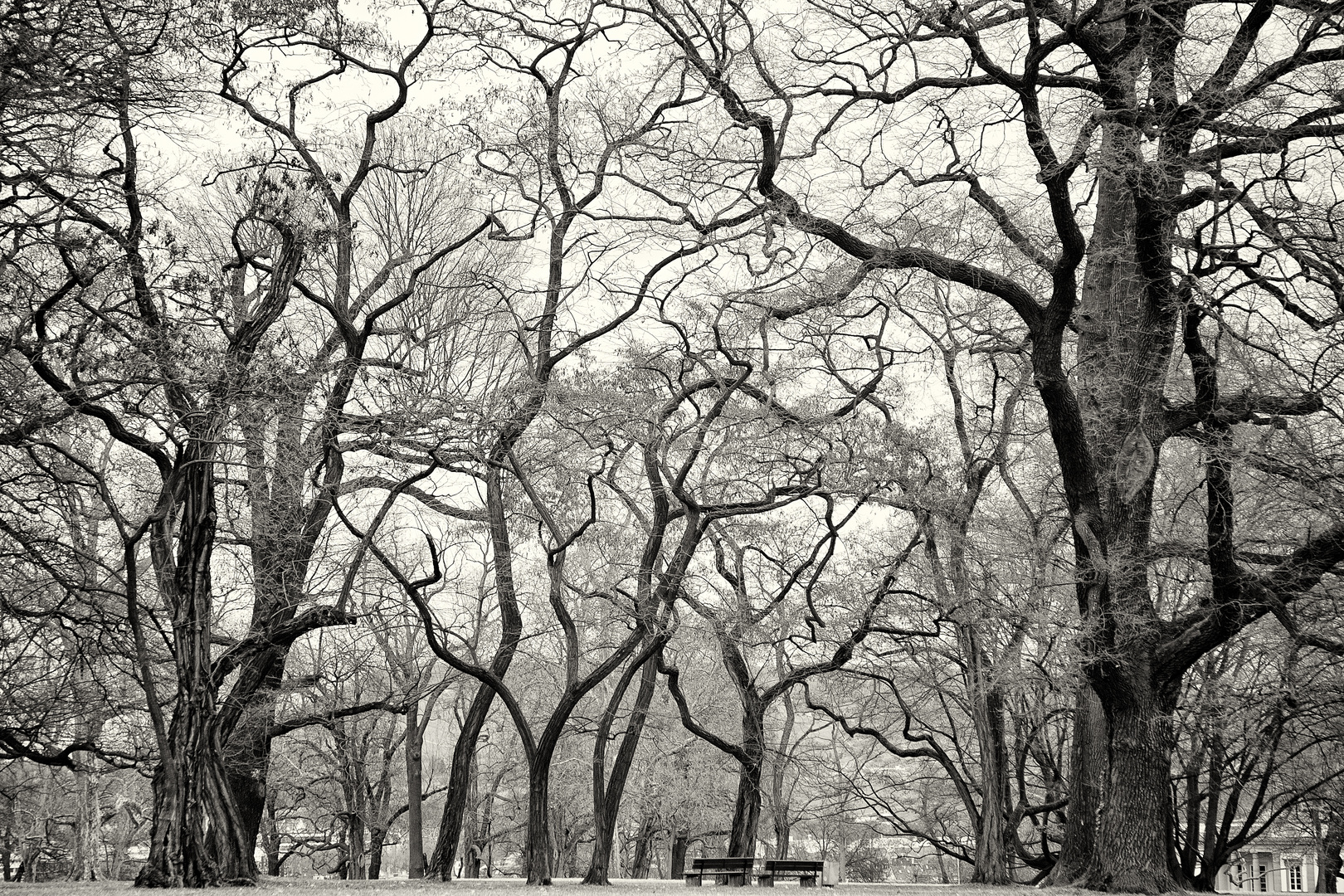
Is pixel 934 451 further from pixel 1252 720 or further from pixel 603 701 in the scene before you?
pixel 603 701

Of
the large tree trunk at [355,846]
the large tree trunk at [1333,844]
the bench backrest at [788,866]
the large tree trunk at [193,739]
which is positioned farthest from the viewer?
the large tree trunk at [355,846]

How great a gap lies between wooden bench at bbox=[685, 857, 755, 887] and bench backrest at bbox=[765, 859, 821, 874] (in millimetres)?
412

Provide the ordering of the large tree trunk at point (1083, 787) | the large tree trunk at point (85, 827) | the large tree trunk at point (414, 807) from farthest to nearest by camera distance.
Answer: the large tree trunk at point (414, 807) < the large tree trunk at point (85, 827) < the large tree trunk at point (1083, 787)

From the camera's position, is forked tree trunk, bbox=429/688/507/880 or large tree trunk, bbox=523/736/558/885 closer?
large tree trunk, bbox=523/736/558/885

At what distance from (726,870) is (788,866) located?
1.48 m

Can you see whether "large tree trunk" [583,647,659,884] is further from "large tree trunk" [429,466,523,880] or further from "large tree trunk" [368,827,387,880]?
"large tree trunk" [368,827,387,880]

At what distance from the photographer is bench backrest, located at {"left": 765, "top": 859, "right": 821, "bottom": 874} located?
19.6m

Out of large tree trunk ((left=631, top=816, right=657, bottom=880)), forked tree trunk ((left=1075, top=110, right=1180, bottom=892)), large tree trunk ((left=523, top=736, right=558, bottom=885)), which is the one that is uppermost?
forked tree trunk ((left=1075, top=110, right=1180, bottom=892))

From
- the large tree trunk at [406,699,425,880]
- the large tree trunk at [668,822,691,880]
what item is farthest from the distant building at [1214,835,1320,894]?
the large tree trunk at [406,699,425,880]

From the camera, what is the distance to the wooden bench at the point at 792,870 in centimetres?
1972

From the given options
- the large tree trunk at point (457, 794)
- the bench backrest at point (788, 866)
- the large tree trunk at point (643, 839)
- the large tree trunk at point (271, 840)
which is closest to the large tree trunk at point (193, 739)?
the large tree trunk at point (457, 794)

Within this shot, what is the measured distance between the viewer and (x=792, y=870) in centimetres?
2038

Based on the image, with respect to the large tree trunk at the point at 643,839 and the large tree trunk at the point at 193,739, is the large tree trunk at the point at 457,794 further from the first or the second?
the large tree trunk at the point at 643,839

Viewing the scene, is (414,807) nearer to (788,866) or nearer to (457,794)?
(457,794)
